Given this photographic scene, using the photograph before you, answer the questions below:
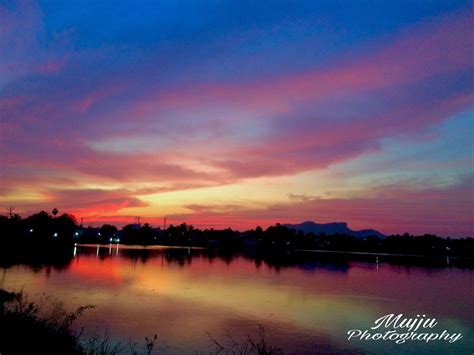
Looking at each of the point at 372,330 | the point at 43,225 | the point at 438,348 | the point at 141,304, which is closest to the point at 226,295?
the point at 141,304

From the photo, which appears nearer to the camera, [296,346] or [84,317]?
[296,346]

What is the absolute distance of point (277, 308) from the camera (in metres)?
36.7

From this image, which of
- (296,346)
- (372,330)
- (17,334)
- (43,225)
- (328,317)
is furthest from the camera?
(43,225)

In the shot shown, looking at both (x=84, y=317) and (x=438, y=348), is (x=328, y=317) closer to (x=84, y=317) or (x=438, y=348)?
(x=438, y=348)

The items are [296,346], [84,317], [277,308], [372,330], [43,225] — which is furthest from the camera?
[43,225]

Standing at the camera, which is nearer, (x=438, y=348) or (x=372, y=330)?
(x=438, y=348)

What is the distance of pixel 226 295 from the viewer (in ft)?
143

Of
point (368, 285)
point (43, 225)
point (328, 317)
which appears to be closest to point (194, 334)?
point (328, 317)

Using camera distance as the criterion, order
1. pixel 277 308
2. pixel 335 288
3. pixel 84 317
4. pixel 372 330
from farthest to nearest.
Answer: pixel 335 288, pixel 277 308, pixel 372 330, pixel 84 317

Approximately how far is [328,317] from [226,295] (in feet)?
45.0

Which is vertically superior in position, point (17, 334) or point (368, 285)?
point (17, 334)

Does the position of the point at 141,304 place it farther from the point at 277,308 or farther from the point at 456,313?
the point at 456,313

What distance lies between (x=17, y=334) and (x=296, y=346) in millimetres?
16477

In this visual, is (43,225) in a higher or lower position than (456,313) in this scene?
higher
